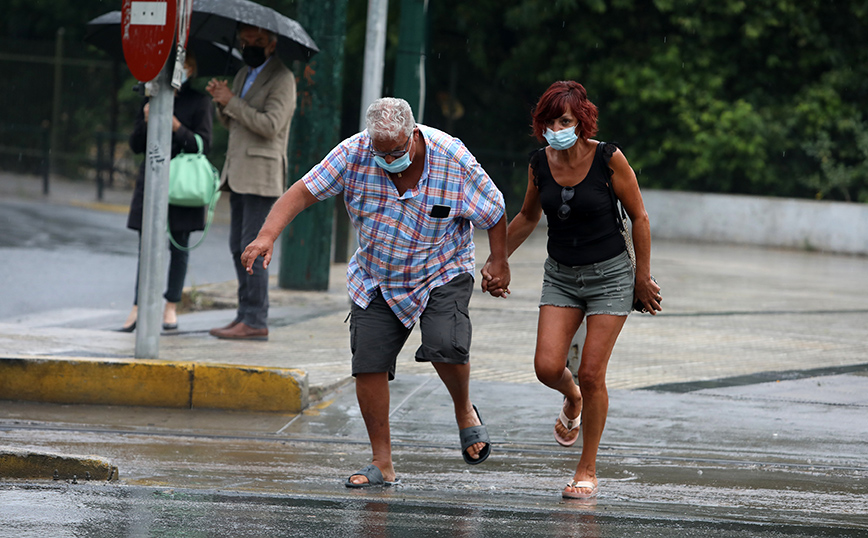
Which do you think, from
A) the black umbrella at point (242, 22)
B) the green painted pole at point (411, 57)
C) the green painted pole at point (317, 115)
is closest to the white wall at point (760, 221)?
the green painted pole at point (411, 57)

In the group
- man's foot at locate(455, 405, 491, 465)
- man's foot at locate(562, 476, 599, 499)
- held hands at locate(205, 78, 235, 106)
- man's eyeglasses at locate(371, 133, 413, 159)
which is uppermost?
held hands at locate(205, 78, 235, 106)

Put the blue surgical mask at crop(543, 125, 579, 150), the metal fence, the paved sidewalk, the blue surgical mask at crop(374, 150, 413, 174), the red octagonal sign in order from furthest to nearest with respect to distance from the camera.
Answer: the metal fence
the paved sidewalk
the red octagonal sign
the blue surgical mask at crop(543, 125, 579, 150)
the blue surgical mask at crop(374, 150, 413, 174)

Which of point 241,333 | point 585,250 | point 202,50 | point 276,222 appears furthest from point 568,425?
point 202,50

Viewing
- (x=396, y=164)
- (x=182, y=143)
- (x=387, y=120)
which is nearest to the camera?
(x=387, y=120)

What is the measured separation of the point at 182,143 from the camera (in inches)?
296

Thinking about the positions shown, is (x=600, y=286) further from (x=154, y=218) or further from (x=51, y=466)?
(x=154, y=218)

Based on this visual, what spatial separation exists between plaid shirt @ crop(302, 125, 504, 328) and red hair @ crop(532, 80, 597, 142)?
0.33 m

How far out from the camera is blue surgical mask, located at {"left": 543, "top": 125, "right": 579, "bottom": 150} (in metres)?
4.45

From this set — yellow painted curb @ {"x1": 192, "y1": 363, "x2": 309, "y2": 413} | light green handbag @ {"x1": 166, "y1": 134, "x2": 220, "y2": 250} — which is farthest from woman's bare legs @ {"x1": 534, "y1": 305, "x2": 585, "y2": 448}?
light green handbag @ {"x1": 166, "y1": 134, "x2": 220, "y2": 250}

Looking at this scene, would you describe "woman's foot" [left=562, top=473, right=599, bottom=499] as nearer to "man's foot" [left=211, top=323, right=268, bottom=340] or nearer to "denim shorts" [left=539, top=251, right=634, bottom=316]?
"denim shorts" [left=539, top=251, right=634, bottom=316]

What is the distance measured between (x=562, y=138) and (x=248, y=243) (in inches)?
136

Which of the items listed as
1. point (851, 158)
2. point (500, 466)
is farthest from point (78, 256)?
point (851, 158)

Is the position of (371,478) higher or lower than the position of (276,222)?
lower

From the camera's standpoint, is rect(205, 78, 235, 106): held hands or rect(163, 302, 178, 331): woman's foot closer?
rect(205, 78, 235, 106): held hands
